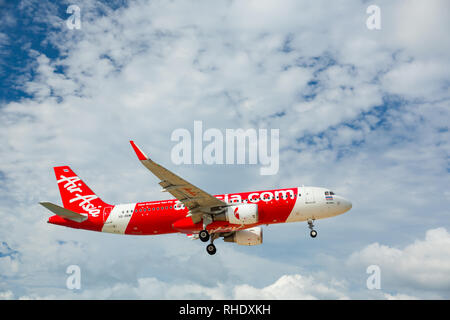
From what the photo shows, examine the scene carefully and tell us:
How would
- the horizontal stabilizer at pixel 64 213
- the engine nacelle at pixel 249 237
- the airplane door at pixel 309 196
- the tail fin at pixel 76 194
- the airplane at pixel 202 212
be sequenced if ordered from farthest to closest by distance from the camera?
the engine nacelle at pixel 249 237, the tail fin at pixel 76 194, the horizontal stabilizer at pixel 64 213, the airplane door at pixel 309 196, the airplane at pixel 202 212

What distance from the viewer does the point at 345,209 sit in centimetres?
4288

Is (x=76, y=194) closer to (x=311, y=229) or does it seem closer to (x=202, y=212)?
(x=202, y=212)

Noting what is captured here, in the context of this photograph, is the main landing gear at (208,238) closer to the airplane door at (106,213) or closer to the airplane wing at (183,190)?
the airplane wing at (183,190)

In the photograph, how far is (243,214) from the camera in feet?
135

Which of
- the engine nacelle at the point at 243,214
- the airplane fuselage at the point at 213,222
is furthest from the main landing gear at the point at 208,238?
the engine nacelle at the point at 243,214

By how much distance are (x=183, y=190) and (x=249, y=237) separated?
1157 centimetres

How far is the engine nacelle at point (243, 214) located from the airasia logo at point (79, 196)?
14.4 m

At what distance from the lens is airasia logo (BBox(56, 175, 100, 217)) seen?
4708 cm

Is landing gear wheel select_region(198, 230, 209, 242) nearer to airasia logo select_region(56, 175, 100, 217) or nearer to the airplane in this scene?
the airplane

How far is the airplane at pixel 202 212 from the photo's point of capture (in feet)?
136

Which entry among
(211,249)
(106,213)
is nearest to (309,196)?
(211,249)

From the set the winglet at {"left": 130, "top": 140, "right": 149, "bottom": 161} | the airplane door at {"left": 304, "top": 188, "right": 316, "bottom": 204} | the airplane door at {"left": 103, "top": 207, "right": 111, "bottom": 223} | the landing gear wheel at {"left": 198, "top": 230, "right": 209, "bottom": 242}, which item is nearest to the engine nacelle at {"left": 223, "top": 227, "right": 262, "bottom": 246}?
the landing gear wheel at {"left": 198, "top": 230, "right": 209, "bottom": 242}
